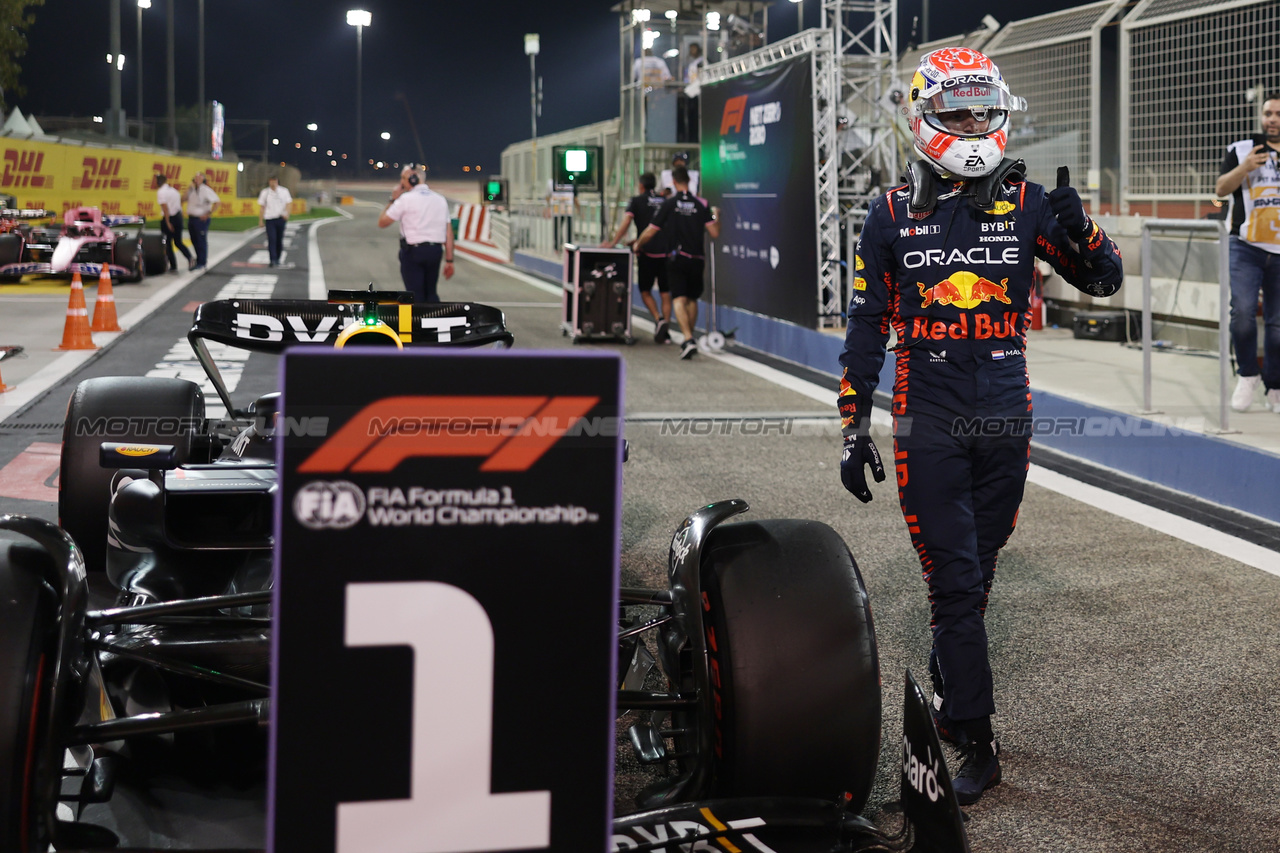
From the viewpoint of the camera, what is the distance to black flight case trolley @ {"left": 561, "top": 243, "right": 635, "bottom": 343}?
13672 mm

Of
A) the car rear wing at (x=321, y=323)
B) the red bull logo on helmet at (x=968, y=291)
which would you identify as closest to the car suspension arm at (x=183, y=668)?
the car rear wing at (x=321, y=323)

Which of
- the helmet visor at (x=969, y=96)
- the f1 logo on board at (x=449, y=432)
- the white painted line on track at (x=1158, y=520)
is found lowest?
the white painted line on track at (x=1158, y=520)

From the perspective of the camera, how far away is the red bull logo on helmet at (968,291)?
3426 mm

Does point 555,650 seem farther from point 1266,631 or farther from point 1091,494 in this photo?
point 1091,494

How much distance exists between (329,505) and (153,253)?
19519 millimetres

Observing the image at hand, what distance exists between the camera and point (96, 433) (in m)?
4.46

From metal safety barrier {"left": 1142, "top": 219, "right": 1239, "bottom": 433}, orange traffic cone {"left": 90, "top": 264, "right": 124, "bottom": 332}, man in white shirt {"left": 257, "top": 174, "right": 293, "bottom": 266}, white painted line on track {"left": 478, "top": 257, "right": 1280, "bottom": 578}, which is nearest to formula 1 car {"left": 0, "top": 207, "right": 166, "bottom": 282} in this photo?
man in white shirt {"left": 257, "top": 174, "right": 293, "bottom": 266}

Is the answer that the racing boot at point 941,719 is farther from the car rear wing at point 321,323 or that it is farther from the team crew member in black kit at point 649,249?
the team crew member in black kit at point 649,249

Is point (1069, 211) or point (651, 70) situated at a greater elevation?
point (651, 70)

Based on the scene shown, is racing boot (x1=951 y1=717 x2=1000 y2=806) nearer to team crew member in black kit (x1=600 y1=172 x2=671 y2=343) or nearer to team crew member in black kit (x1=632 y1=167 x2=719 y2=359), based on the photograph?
team crew member in black kit (x1=632 y1=167 x2=719 y2=359)

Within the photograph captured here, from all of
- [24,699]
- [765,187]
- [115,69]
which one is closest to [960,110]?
[24,699]

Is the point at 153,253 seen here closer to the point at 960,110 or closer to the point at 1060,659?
the point at 1060,659

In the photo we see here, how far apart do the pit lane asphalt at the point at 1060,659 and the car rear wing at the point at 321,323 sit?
4.15 ft

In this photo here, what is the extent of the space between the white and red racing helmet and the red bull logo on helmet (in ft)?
0.97
